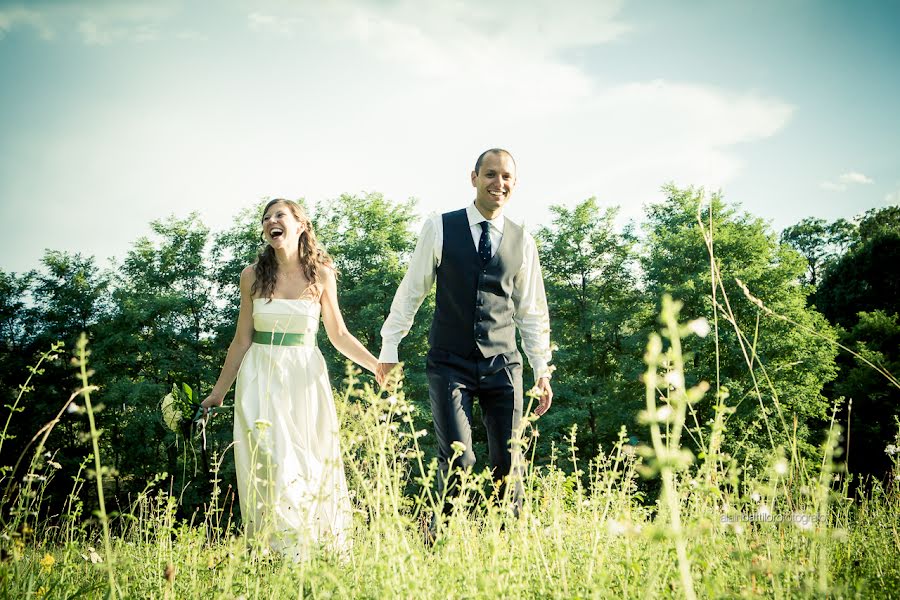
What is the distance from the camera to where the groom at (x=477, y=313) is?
148 inches

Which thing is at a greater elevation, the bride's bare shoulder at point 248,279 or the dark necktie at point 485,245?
the dark necktie at point 485,245

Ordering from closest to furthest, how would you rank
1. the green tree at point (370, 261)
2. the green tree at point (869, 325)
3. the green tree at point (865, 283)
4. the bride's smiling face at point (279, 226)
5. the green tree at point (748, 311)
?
the bride's smiling face at point (279, 226)
the green tree at point (748, 311)
the green tree at point (869, 325)
the green tree at point (370, 261)
the green tree at point (865, 283)

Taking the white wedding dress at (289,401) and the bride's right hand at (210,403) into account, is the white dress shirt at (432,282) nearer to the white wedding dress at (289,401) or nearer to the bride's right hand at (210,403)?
the white wedding dress at (289,401)

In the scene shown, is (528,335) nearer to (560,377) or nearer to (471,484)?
(471,484)

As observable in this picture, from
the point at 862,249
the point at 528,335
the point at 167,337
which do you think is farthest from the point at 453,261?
the point at 862,249

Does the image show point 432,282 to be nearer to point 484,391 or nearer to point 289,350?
point 484,391

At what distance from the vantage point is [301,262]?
15.1ft

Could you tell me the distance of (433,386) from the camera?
380cm

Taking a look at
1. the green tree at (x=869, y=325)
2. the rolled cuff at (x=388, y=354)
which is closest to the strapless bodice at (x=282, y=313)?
the rolled cuff at (x=388, y=354)

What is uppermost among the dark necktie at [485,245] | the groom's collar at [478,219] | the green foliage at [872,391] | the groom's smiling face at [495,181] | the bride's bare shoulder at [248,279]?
the groom's smiling face at [495,181]

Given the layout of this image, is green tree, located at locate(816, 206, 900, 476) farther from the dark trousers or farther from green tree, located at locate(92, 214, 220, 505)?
green tree, located at locate(92, 214, 220, 505)

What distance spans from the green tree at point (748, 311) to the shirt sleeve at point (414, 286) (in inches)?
646

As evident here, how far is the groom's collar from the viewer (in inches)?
160

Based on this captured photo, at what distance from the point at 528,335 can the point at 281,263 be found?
1912 mm
